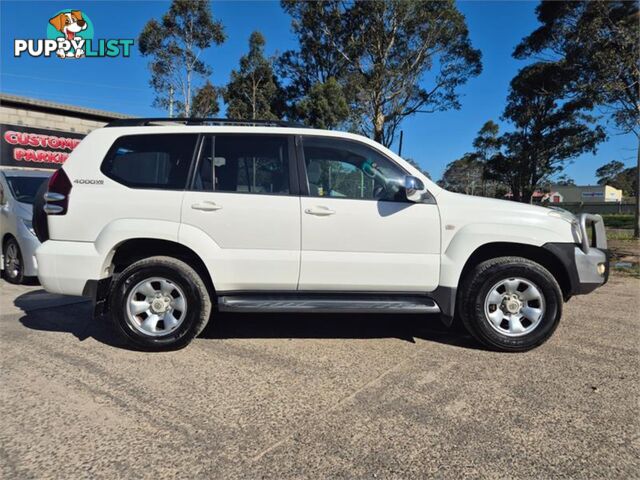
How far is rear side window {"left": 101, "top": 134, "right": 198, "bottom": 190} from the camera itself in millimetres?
3912

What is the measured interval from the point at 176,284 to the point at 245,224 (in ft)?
2.59

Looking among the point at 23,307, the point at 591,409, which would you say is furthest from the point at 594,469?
the point at 23,307

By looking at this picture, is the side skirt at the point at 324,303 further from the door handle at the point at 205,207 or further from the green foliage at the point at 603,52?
the green foliage at the point at 603,52

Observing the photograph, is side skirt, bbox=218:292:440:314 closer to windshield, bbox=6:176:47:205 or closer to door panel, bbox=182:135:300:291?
door panel, bbox=182:135:300:291

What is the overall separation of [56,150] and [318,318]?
1645cm

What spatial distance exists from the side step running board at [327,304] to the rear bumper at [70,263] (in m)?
1.11

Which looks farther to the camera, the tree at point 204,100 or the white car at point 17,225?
the tree at point 204,100

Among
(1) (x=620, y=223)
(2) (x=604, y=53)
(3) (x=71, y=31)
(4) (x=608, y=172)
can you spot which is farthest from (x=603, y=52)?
(4) (x=608, y=172)

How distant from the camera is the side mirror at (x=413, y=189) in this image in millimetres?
3809

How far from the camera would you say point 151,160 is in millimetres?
3996

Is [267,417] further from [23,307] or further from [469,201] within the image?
[23,307]

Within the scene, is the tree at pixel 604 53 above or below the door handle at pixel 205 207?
above

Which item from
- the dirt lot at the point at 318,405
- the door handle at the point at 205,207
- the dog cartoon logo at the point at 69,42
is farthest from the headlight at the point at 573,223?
the dog cartoon logo at the point at 69,42

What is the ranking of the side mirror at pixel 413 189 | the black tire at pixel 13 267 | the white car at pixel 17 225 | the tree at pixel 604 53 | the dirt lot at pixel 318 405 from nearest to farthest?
the dirt lot at pixel 318 405 < the side mirror at pixel 413 189 < the white car at pixel 17 225 < the black tire at pixel 13 267 < the tree at pixel 604 53
